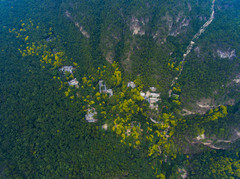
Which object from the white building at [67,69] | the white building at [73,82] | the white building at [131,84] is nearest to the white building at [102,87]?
the white building at [131,84]

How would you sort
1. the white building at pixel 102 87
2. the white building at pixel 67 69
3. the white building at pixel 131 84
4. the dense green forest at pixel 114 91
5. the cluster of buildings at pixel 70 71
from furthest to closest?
1. the white building at pixel 67 69
2. the white building at pixel 131 84
3. the cluster of buildings at pixel 70 71
4. the white building at pixel 102 87
5. the dense green forest at pixel 114 91

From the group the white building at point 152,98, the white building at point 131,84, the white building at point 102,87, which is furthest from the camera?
the white building at point 131,84

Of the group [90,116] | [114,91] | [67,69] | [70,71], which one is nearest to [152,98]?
[114,91]

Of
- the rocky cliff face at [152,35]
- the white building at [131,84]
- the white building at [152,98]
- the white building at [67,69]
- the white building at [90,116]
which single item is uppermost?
the rocky cliff face at [152,35]

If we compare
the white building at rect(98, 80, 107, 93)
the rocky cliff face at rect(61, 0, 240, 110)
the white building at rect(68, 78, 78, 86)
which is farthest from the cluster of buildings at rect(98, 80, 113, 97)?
the rocky cliff face at rect(61, 0, 240, 110)

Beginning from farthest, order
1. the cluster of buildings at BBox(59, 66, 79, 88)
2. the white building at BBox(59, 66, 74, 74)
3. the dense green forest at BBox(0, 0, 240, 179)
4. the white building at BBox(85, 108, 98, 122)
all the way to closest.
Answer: the white building at BBox(59, 66, 74, 74) → the cluster of buildings at BBox(59, 66, 79, 88) → the white building at BBox(85, 108, 98, 122) → the dense green forest at BBox(0, 0, 240, 179)

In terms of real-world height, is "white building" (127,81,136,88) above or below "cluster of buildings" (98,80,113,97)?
above

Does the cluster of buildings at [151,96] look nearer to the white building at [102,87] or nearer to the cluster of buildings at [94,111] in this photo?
the cluster of buildings at [94,111]

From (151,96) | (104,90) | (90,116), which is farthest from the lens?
(151,96)

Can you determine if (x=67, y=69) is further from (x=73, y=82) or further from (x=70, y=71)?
(x=73, y=82)

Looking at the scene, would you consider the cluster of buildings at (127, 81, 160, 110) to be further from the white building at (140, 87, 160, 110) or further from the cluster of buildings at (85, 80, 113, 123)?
the cluster of buildings at (85, 80, 113, 123)
